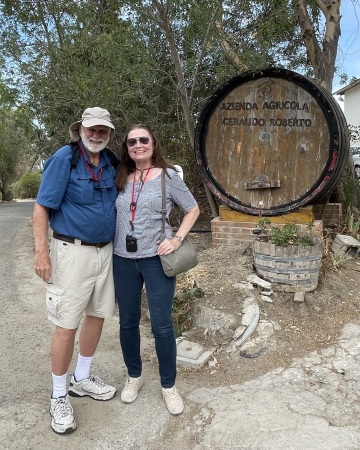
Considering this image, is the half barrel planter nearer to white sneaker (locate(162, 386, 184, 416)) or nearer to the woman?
the woman

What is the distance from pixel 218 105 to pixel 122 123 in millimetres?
1961

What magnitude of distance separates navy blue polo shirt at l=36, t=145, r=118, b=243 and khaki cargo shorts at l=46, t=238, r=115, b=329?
0.08 metres

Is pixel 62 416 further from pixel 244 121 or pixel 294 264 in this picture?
pixel 244 121

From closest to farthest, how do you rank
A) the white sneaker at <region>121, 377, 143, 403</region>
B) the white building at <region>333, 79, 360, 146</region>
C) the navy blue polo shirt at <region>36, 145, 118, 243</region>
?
the navy blue polo shirt at <region>36, 145, 118, 243</region>
the white sneaker at <region>121, 377, 143, 403</region>
the white building at <region>333, 79, 360, 146</region>

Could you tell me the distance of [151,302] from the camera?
2656mm

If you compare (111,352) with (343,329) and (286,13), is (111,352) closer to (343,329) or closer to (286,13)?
(343,329)

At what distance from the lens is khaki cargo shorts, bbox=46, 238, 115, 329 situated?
8.43 feet

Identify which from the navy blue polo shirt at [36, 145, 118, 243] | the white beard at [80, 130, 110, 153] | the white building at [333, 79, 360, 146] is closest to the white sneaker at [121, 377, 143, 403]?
the navy blue polo shirt at [36, 145, 118, 243]

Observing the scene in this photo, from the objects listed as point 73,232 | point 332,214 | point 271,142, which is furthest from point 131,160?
point 332,214

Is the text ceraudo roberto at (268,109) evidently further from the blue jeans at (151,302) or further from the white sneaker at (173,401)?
the white sneaker at (173,401)

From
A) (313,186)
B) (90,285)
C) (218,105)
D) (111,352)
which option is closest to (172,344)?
(90,285)

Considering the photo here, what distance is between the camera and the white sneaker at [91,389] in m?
2.88

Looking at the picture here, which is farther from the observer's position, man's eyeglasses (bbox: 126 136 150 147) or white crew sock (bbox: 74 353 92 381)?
white crew sock (bbox: 74 353 92 381)

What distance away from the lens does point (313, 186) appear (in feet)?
15.9
